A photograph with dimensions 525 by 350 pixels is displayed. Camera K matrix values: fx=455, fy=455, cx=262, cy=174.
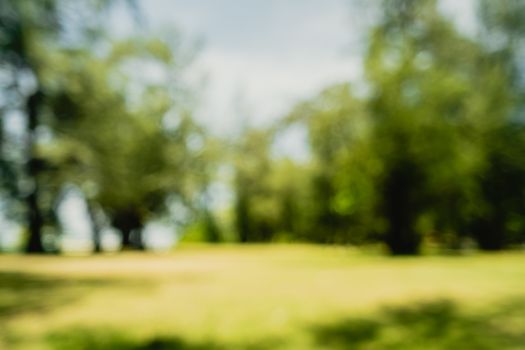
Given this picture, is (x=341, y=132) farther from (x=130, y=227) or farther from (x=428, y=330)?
(x=428, y=330)

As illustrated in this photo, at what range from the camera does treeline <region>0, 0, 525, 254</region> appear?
8.38m

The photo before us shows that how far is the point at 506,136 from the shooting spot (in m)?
14.6

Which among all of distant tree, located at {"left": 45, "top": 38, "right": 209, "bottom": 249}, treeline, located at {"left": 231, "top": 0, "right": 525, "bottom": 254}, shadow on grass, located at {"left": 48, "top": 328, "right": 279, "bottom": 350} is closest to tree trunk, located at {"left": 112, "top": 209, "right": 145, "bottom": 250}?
distant tree, located at {"left": 45, "top": 38, "right": 209, "bottom": 249}

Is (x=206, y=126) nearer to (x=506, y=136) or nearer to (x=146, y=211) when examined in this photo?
(x=146, y=211)

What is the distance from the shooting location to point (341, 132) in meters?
35.8

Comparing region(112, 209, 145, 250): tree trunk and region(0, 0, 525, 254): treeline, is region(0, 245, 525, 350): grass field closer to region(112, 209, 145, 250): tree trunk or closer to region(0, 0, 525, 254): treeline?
region(0, 0, 525, 254): treeline

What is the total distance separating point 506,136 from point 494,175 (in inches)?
255

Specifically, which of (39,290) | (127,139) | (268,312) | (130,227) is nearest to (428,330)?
(268,312)

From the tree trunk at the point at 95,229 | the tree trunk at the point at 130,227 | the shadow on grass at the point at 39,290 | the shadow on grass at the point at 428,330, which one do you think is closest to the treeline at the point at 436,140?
the shadow on grass at the point at 428,330

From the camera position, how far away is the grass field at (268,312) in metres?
6.77

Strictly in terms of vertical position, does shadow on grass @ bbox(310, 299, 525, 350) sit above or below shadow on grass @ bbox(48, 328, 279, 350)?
below

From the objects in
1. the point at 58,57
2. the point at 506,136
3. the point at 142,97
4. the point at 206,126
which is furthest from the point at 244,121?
the point at 506,136

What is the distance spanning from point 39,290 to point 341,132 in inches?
1118

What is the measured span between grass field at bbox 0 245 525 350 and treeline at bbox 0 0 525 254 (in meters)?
4.23
